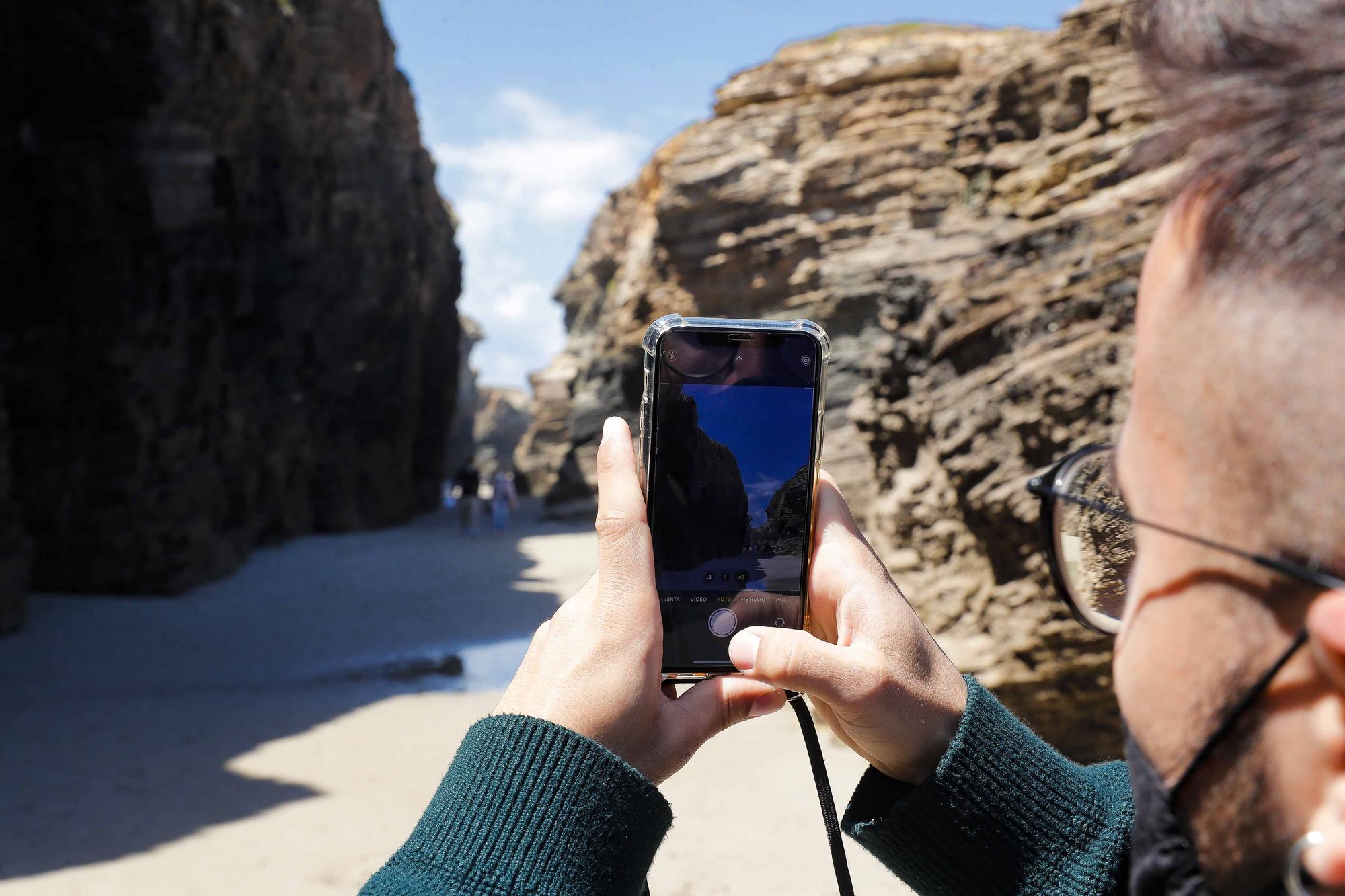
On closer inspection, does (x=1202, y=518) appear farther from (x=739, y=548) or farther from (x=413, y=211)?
(x=413, y=211)

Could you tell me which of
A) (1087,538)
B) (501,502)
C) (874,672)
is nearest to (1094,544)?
(1087,538)

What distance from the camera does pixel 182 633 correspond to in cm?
1152

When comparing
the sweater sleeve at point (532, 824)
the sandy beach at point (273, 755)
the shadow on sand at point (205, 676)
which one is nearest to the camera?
the sweater sleeve at point (532, 824)

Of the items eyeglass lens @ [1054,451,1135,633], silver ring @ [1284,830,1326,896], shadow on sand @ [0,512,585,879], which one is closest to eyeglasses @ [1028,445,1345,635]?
eyeglass lens @ [1054,451,1135,633]

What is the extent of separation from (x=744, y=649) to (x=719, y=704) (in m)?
0.12

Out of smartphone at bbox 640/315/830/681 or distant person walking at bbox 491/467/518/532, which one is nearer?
smartphone at bbox 640/315/830/681

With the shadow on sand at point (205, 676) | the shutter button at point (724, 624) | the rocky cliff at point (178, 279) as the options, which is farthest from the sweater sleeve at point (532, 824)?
the rocky cliff at point (178, 279)

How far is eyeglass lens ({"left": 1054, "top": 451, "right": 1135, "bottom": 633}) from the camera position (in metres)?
1.27

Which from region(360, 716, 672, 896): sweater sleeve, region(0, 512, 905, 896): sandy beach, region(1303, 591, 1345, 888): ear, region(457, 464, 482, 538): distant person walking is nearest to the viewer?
region(1303, 591, 1345, 888): ear

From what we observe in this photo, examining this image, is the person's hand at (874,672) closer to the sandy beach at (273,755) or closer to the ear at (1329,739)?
the ear at (1329,739)

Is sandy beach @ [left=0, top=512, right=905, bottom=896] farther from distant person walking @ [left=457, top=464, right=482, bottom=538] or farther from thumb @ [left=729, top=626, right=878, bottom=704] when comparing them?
distant person walking @ [left=457, top=464, right=482, bottom=538]

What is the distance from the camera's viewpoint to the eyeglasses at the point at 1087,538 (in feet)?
4.15

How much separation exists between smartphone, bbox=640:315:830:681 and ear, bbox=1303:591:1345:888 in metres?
0.86

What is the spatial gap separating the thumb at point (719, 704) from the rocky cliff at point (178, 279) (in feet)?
33.9
